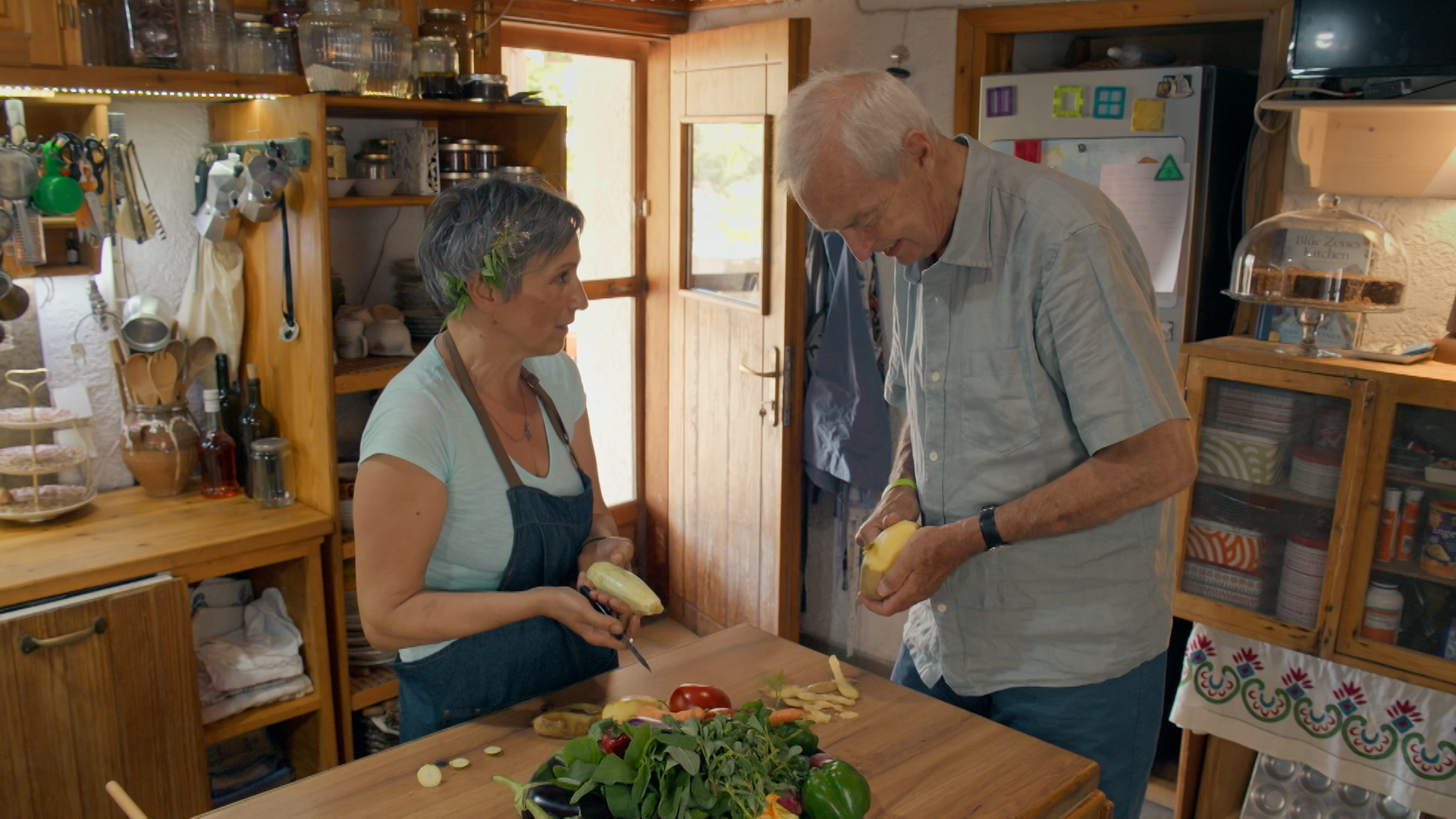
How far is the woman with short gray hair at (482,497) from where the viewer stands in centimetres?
171

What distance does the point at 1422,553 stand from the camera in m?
2.48

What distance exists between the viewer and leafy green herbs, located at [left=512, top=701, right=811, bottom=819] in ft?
4.13

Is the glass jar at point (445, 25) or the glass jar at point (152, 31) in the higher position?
the glass jar at point (445, 25)

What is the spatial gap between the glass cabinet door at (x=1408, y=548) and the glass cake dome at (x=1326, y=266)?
0.81 ft

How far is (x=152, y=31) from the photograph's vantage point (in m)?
2.49

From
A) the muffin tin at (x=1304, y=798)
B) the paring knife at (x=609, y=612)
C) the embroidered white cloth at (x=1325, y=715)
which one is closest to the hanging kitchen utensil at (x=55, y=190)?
the paring knife at (x=609, y=612)

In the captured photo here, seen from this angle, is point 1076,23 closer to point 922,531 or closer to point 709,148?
point 709,148

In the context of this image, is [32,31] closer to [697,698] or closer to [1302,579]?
[697,698]

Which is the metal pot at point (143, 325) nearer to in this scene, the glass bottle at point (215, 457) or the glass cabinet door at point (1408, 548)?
the glass bottle at point (215, 457)

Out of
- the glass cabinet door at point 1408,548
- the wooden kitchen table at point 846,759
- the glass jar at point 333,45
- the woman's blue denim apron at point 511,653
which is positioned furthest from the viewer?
the glass jar at point 333,45

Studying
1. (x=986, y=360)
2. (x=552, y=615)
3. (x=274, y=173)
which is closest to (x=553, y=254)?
(x=552, y=615)

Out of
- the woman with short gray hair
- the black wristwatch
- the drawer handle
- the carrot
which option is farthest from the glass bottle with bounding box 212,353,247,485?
the black wristwatch

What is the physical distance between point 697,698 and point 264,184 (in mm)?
1791

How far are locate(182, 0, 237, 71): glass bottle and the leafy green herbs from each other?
6.62 feet
